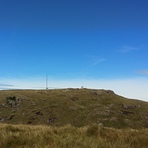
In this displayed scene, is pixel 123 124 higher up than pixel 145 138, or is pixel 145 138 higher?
pixel 145 138

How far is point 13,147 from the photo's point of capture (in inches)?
441

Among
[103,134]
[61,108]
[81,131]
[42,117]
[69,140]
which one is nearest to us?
[69,140]

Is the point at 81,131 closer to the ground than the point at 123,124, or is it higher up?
higher up

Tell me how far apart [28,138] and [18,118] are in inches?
7054

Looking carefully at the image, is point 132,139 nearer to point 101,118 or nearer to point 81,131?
point 81,131

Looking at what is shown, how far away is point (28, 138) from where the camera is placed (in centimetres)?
1241

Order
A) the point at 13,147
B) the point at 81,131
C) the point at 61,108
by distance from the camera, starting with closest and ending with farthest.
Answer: the point at 13,147 < the point at 81,131 < the point at 61,108

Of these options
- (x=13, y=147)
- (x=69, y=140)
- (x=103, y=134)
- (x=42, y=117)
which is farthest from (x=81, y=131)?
(x=42, y=117)

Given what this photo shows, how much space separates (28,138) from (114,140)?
12.2 ft

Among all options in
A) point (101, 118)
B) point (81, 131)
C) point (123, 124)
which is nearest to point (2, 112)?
point (101, 118)

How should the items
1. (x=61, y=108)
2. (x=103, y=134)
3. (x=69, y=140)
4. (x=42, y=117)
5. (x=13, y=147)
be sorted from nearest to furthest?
(x=13, y=147) → (x=69, y=140) → (x=103, y=134) → (x=42, y=117) → (x=61, y=108)

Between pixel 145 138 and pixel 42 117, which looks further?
pixel 42 117

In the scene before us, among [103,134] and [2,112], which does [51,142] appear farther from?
[2,112]

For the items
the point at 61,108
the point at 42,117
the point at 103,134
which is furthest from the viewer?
the point at 61,108
